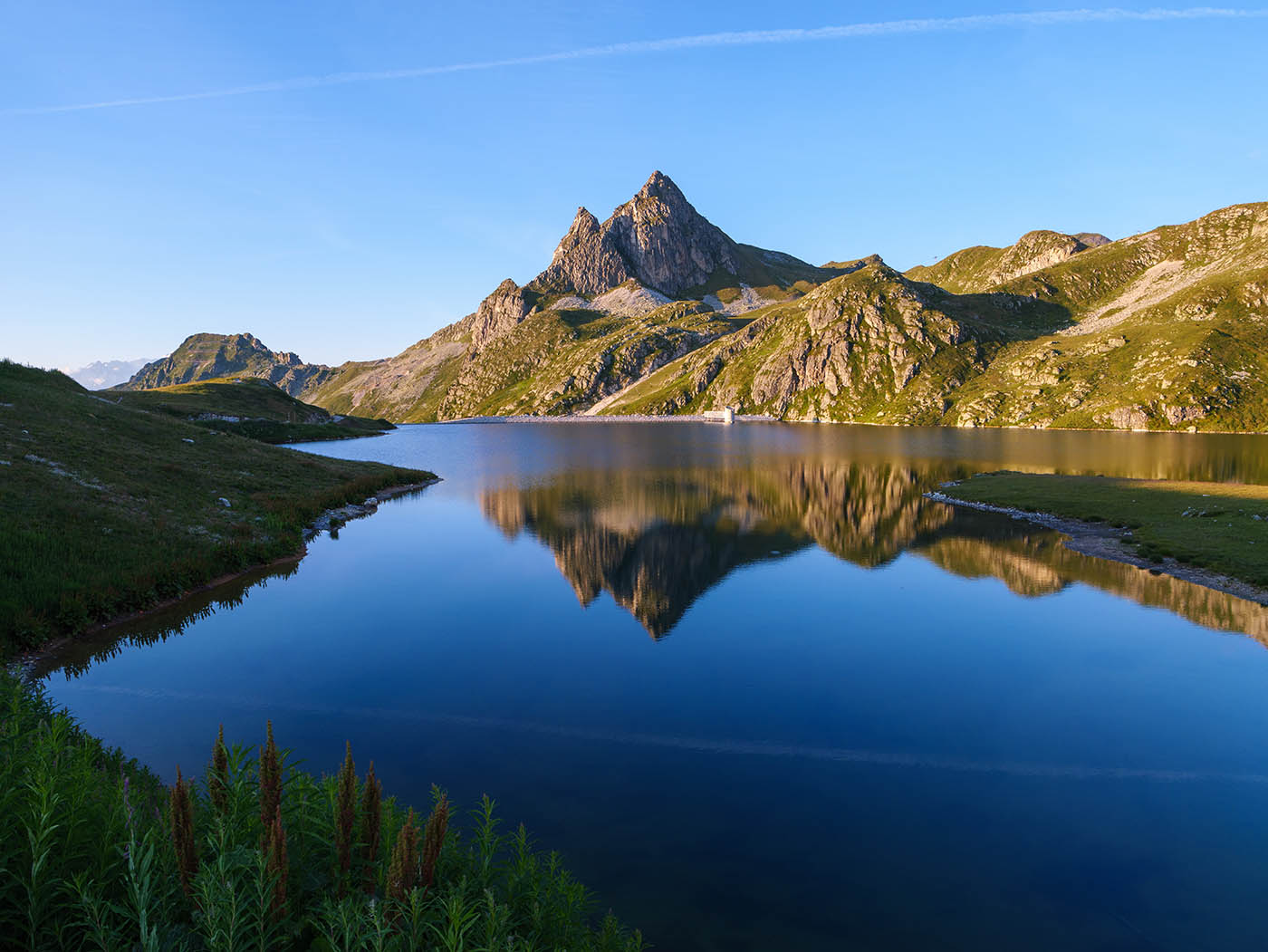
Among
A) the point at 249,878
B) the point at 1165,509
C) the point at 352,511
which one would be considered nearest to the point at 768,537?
the point at 1165,509

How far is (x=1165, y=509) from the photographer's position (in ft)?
181

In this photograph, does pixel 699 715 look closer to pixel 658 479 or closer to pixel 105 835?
pixel 105 835

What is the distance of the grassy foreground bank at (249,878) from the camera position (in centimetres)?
680

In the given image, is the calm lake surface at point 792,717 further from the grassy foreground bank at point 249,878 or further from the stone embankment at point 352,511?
the stone embankment at point 352,511

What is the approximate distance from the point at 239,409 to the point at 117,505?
14927 centimetres

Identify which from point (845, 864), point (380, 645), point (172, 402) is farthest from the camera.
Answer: point (172, 402)

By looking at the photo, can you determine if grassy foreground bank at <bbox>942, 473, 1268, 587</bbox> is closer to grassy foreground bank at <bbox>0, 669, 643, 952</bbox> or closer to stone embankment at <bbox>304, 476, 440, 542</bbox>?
grassy foreground bank at <bbox>0, 669, 643, 952</bbox>

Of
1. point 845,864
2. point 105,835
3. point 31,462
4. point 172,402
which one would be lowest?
point 845,864

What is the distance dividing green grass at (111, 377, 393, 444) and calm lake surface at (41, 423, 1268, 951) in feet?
382

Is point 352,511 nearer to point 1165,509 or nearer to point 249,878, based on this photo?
point 249,878

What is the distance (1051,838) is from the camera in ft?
52.4

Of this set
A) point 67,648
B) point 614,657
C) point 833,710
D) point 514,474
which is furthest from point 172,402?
point 833,710

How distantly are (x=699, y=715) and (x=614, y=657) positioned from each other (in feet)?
21.3

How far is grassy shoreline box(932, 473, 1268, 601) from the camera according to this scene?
39.3 m
